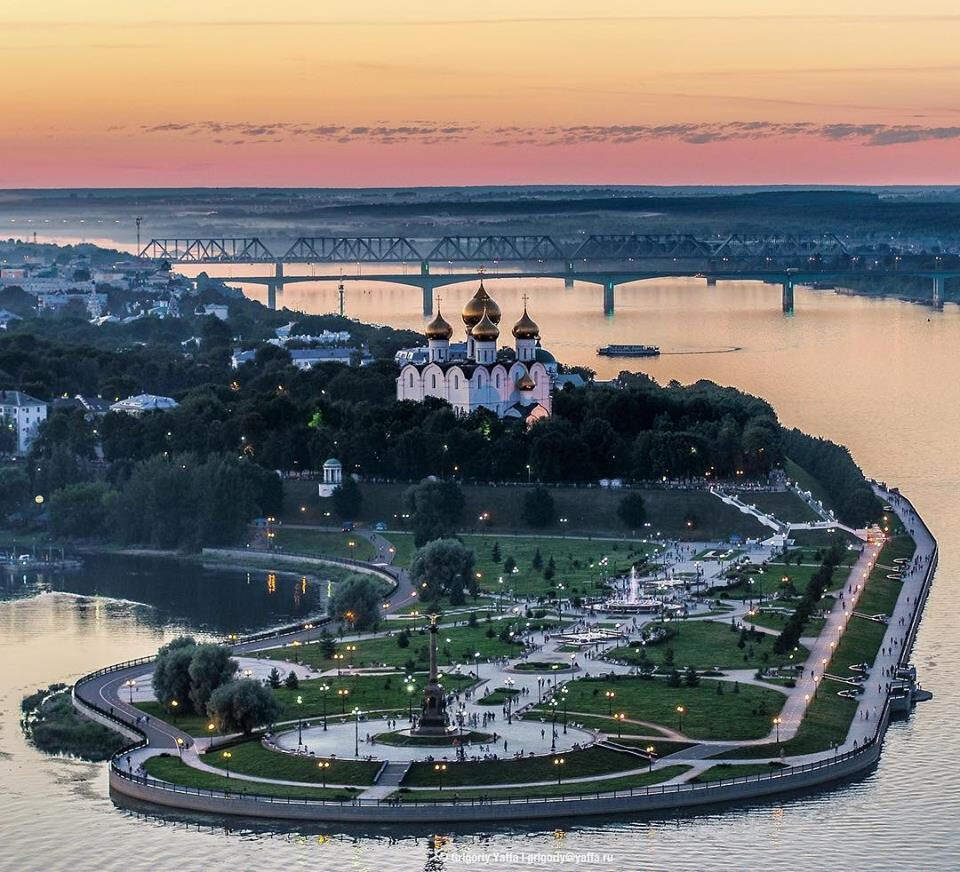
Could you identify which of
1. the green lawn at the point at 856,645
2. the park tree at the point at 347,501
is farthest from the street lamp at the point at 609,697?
the park tree at the point at 347,501

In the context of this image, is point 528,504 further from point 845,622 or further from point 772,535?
point 845,622

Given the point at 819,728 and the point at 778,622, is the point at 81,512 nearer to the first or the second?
the point at 778,622

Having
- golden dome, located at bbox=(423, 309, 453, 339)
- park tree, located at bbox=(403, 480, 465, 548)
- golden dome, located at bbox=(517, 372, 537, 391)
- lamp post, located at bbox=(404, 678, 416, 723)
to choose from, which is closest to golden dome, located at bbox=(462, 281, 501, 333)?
golden dome, located at bbox=(423, 309, 453, 339)

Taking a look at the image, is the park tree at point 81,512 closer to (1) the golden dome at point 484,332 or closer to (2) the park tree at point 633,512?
(2) the park tree at point 633,512

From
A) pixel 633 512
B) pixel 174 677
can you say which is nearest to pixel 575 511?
pixel 633 512

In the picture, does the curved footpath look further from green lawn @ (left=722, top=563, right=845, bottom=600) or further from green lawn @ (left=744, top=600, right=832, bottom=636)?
green lawn @ (left=722, top=563, right=845, bottom=600)

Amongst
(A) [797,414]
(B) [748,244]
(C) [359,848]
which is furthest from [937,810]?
(B) [748,244]

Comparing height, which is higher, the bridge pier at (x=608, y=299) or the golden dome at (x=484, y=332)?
the golden dome at (x=484, y=332)
